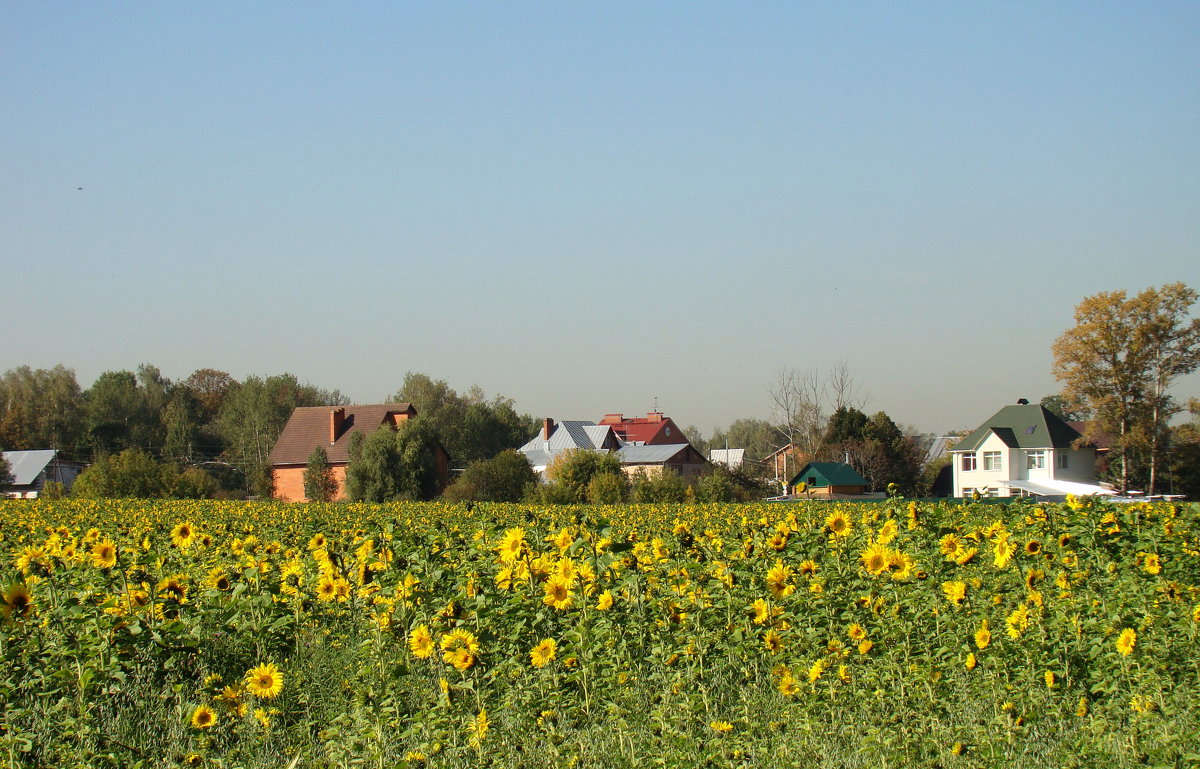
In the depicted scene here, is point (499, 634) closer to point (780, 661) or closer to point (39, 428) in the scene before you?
point (780, 661)

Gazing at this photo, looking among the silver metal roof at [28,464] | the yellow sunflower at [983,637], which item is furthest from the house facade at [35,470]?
the yellow sunflower at [983,637]

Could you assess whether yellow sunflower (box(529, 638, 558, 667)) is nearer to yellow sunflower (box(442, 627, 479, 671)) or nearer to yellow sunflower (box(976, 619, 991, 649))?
yellow sunflower (box(442, 627, 479, 671))

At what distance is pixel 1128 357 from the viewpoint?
166 feet

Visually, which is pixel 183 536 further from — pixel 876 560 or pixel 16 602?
pixel 876 560

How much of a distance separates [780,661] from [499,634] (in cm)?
166

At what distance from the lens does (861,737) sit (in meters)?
5.16

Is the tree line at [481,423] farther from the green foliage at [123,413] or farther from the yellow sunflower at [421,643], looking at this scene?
the yellow sunflower at [421,643]

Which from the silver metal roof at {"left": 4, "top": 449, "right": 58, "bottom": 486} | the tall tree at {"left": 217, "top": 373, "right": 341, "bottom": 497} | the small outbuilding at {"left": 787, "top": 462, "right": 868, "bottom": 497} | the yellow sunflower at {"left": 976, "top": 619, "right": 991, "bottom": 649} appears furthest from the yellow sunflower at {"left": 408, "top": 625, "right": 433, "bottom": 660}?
the tall tree at {"left": 217, "top": 373, "right": 341, "bottom": 497}

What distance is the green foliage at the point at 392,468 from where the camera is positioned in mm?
47375

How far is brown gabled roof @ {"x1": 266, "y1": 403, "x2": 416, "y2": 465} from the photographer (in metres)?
58.9

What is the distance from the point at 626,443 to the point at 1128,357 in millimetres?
35293

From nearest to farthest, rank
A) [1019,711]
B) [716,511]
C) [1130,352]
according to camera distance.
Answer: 1. [1019,711]
2. [716,511]
3. [1130,352]

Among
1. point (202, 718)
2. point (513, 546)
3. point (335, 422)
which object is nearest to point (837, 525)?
point (513, 546)

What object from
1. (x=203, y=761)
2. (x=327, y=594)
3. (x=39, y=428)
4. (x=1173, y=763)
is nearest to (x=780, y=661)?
(x=1173, y=763)
